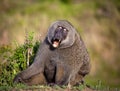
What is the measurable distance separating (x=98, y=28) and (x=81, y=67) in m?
14.9

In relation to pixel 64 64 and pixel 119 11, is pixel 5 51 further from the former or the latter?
pixel 119 11

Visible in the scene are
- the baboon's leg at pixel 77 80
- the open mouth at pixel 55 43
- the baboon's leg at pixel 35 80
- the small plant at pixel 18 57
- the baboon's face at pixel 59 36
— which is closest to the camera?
the open mouth at pixel 55 43

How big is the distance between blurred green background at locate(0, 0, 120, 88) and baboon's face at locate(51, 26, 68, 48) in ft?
35.2

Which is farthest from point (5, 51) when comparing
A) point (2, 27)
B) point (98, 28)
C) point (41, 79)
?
point (98, 28)

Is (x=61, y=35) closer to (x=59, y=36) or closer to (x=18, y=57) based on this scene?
(x=59, y=36)

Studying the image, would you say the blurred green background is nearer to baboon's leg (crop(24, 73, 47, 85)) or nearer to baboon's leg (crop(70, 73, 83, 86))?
baboon's leg (crop(70, 73, 83, 86))

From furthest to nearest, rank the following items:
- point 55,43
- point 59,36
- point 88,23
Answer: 1. point 88,23
2. point 59,36
3. point 55,43

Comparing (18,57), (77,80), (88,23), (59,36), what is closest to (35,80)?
(77,80)

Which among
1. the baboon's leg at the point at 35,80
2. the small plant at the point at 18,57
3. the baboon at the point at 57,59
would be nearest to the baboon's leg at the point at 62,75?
the baboon at the point at 57,59

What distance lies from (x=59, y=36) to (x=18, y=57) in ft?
5.78

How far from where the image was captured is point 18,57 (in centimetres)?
1625

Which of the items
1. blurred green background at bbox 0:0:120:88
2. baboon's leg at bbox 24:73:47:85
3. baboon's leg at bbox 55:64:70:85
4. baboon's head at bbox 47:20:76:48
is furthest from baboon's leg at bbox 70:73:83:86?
blurred green background at bbox 0:0:120:88

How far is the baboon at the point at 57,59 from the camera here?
14.8 meters

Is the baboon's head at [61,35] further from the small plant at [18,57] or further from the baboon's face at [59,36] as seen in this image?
the small plant at [18,57]
